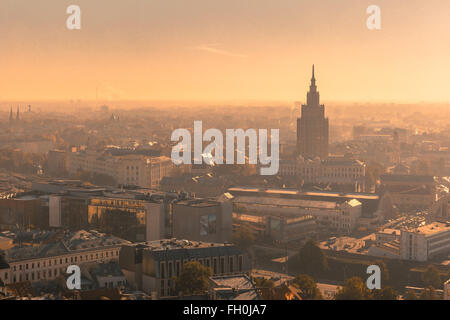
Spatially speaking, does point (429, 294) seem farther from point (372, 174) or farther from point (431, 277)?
point (372, 174)

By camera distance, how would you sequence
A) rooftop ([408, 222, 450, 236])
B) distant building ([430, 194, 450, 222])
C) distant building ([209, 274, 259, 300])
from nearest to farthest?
1. distant building ([209, 274, 259, 300])
2. rooftop ([408, 222, 450, 236])
3. distant building ([430, 194, 450, 222])

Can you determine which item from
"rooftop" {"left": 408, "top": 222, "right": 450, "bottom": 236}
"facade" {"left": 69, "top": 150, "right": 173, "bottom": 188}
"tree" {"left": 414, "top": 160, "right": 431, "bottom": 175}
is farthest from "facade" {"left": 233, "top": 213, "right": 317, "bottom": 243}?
"tree" {"left": 414, "top": 160, "right": 431, "bottom": 175}

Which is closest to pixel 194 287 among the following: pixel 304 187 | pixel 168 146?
pixel 304 187

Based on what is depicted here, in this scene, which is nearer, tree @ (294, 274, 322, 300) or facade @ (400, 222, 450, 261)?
tree @ (294, 274, 322, 300)

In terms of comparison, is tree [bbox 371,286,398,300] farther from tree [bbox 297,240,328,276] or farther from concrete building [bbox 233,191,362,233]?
concrete building [bbox 233,191,362,233]

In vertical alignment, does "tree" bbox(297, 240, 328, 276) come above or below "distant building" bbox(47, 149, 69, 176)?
below

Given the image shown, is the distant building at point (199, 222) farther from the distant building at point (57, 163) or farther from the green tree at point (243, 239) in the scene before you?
the distant building at point (57, 163)
